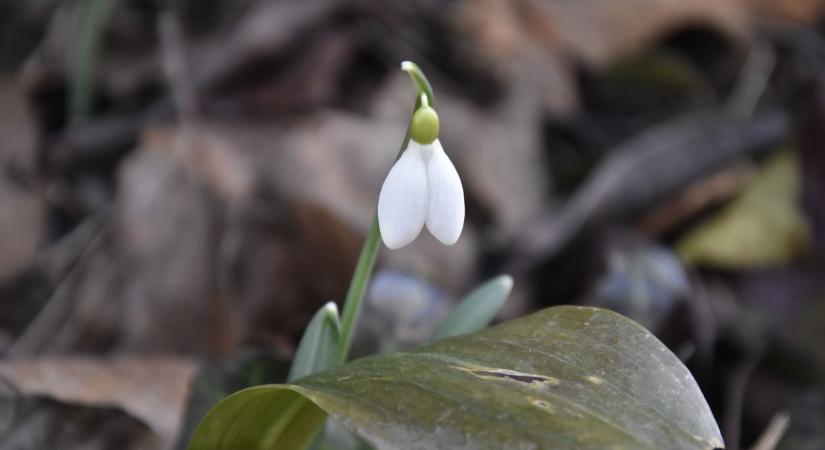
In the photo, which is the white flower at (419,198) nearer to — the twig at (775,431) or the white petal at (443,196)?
the white petal at (443,196)

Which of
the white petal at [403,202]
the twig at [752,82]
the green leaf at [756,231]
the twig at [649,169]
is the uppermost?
the white petal at [403,202]

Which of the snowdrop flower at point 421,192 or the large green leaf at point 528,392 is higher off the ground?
the snowdrop flower at point 421,192

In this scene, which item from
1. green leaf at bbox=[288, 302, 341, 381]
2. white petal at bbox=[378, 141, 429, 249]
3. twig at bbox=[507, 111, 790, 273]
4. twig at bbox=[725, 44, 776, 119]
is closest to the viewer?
white petal at bbox=[378, 141, 429, 249]

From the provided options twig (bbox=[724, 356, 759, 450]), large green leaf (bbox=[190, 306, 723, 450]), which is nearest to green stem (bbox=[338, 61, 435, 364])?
large green leaf (bbox=[190, 306, 723, 450])

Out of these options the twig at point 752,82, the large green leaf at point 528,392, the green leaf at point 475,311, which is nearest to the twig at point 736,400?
the green leaf at point 475,311

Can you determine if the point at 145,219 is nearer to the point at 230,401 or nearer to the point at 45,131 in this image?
the point at 45,131

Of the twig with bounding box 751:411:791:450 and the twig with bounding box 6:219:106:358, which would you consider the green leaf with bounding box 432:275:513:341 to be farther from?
the twig with bounding box 6:219:106:358

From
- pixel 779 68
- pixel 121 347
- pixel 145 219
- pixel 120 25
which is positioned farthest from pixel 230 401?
pixel 779 68

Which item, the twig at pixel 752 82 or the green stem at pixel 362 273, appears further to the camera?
the twig at pixel 752 82
